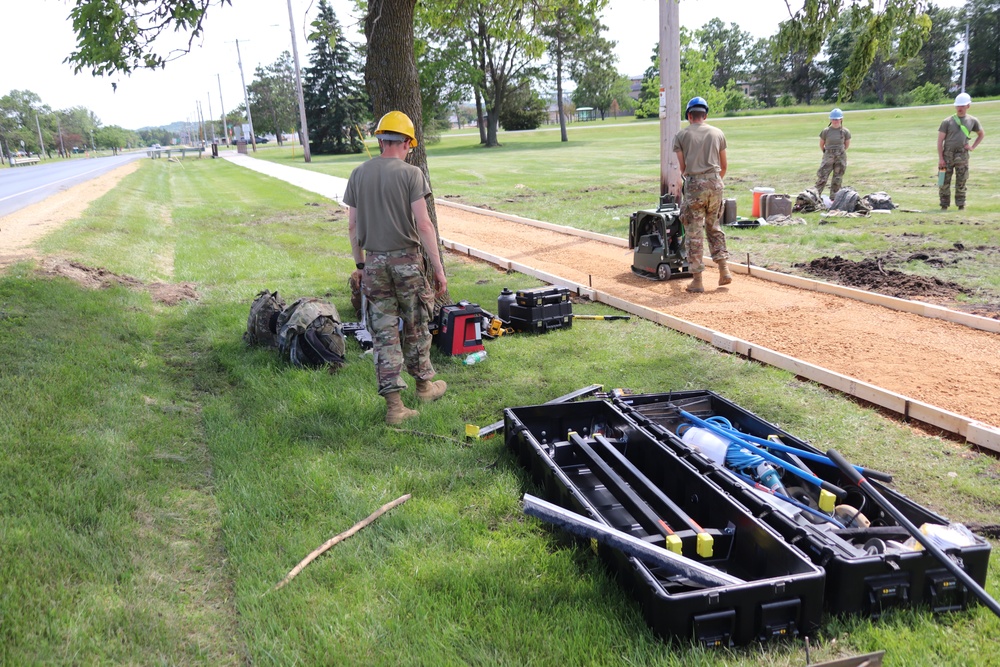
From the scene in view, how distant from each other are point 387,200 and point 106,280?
7.29 metres

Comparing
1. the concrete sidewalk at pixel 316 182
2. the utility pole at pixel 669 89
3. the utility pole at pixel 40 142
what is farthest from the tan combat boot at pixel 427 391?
the utility pole at pixel 40 142

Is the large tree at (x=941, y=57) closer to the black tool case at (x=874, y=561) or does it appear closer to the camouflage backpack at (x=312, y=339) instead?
the camouflage backpack at (x=312, y=339)

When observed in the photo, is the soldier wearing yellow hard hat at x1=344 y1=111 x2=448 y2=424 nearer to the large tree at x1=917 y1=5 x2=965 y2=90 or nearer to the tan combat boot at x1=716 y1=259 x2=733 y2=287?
the tan combat boot at x1=716 y1=259 x2=733 y2=287

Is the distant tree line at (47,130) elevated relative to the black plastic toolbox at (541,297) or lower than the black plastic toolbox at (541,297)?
elevated

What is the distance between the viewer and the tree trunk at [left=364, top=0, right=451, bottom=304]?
8102mm

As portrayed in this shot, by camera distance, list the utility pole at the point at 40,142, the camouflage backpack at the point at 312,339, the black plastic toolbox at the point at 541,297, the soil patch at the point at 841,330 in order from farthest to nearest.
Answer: the utility pole at the point at 40,142, the black plastic toolbox at the point at 541,297, the camouflage backpack at the point at 312,339, the soil patch at the point at 841,330

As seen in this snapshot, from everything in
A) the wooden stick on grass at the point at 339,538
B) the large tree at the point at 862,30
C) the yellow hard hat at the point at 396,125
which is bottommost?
the wooden stick on grass at the point at 339,538

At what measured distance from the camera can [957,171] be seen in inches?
566

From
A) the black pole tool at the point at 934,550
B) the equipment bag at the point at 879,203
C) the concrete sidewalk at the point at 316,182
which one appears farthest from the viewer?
the concrete sidewalk at the point at 316,182

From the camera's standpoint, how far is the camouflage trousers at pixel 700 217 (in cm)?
969

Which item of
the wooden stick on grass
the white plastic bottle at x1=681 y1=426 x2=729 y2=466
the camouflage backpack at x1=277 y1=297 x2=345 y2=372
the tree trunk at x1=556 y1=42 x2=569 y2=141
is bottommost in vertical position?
the wooden stick on grass

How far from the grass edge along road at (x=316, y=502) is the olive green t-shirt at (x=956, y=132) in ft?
31.7

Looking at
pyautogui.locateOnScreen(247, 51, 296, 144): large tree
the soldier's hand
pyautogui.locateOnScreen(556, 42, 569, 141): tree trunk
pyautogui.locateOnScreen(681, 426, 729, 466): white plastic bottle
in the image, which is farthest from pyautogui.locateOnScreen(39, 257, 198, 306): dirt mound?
pyautogui.locateOnScreen(247, 51, 296, 144): large tree

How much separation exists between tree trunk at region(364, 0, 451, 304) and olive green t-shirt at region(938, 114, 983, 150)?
435 inches
